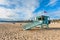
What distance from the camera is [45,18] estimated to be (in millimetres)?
21219

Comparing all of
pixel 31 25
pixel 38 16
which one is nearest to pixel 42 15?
pixel 38 16

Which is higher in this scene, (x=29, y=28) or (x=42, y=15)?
(x=42, y=15)

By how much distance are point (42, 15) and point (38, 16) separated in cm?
76

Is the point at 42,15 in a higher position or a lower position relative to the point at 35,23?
higher

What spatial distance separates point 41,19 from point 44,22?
0.91 m

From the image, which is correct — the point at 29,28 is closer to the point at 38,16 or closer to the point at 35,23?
the point at 35,23

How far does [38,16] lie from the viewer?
21.3 meters

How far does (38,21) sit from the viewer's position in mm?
20844

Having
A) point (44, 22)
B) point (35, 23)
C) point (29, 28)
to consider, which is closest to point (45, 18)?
point (44, 22)

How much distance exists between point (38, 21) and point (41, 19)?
0.63 metres

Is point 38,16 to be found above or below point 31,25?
above

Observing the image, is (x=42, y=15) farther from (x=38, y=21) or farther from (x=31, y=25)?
(x=31, y=25)

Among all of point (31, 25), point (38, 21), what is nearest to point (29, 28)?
point (31, 25)

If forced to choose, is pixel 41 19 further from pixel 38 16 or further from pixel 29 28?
pixel 29 28
